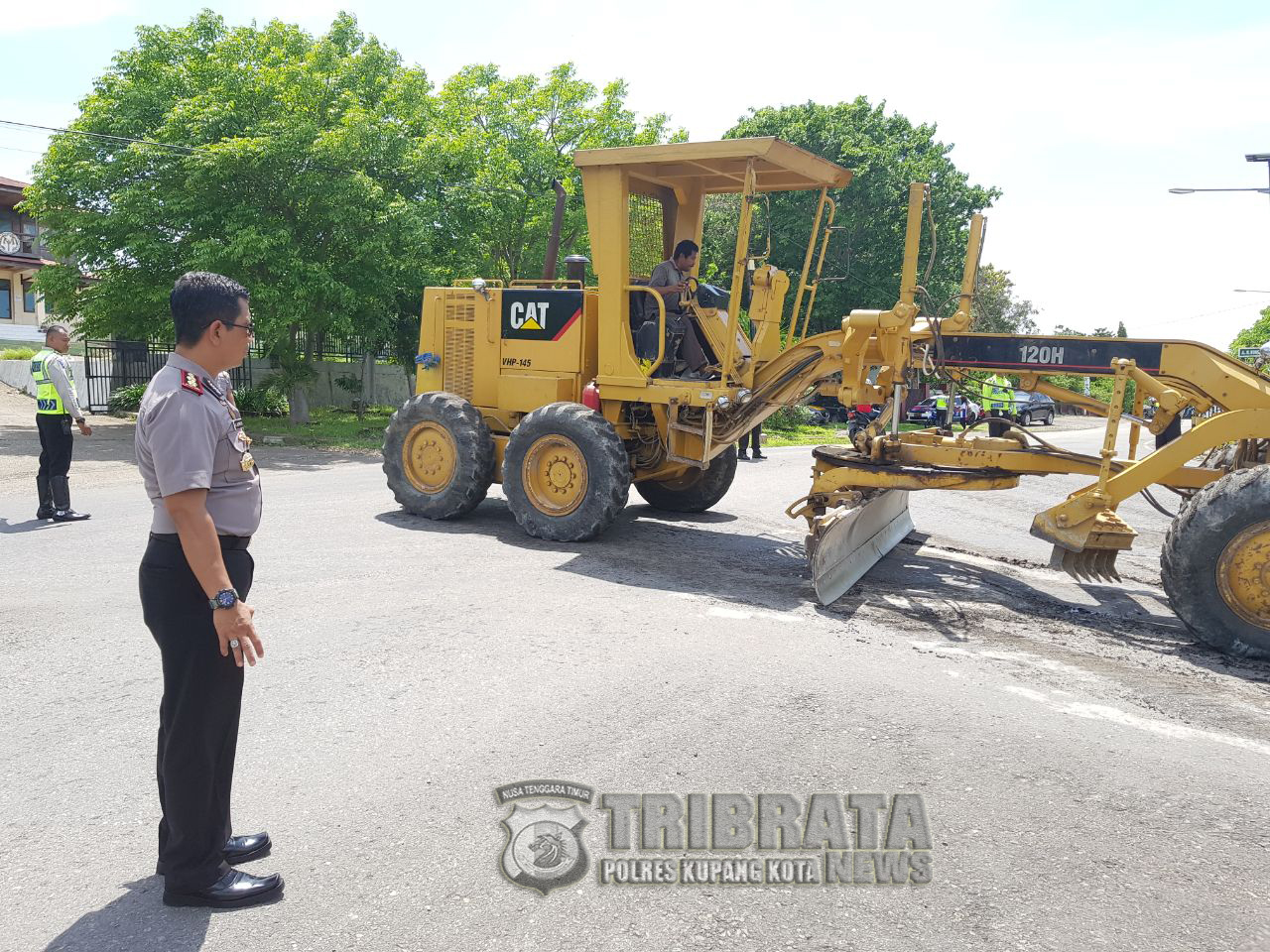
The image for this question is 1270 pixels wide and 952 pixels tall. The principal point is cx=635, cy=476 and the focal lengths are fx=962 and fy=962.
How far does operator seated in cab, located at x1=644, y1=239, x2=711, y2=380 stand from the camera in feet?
28.4

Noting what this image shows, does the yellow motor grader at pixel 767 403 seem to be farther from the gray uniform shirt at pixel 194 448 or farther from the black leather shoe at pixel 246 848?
the gray uniform shirt at pixel 194 448

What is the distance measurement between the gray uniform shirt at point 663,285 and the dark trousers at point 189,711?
610 cm

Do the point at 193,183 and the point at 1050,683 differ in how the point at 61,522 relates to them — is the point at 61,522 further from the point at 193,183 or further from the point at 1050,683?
the point at 193,183

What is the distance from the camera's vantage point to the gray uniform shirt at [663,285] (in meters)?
8.64

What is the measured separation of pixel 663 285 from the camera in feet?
28.4

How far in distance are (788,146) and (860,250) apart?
90.2 ft

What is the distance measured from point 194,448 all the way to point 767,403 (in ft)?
19.4

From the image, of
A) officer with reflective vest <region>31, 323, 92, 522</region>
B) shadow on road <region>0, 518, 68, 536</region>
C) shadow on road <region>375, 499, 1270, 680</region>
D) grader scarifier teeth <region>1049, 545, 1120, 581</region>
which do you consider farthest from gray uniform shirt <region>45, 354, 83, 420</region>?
grader scarifier teeth <region>1049, 545, 1120, 581</region>

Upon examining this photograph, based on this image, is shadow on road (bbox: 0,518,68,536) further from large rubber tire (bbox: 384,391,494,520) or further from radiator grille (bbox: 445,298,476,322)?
radiator grille (bbox: 445,298,476,322)

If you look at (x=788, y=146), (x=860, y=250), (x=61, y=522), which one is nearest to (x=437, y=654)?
(x=788, y=146)

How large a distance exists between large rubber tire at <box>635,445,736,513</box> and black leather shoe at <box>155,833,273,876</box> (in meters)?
7.08

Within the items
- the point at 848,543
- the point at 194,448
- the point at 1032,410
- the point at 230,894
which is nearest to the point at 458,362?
the point at 848,543

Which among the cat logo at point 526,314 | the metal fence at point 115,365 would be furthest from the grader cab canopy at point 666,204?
the metal fence at point 115,365

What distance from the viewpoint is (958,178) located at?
120 ft
